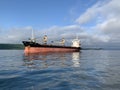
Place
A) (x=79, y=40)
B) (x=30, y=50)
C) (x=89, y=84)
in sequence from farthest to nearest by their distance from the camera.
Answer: (x=79, y=40)
(x=30, y=50)
(x=89, y=84)

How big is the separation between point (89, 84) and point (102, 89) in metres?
1.65

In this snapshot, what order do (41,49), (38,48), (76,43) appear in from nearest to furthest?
(38,48)
(41,49)
(76,43)

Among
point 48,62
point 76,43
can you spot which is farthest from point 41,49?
point 48,62

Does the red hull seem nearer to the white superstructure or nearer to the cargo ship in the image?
the cargo ship

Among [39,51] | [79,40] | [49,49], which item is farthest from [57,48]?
[79,40]

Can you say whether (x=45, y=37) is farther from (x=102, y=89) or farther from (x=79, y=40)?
(x=102, y=89)

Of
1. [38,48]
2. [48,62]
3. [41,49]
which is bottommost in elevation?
[48,62]

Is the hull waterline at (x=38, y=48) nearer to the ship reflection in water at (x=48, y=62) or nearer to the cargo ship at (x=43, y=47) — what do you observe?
the cargo ship at (x=43, y=47)

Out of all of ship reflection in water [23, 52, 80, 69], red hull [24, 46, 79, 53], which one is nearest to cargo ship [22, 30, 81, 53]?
red hull [24, 46, 79, 53]

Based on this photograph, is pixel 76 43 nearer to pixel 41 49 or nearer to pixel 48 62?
pixel 41 49

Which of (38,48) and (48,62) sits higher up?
(38,48)

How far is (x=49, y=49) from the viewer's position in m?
88.3

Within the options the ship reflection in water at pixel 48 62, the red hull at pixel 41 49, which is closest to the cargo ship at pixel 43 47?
the red hull at pixel 41 49

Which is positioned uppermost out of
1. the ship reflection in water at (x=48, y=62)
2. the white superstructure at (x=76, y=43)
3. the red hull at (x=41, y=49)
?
the white superstructure at (x=76, y=43)
